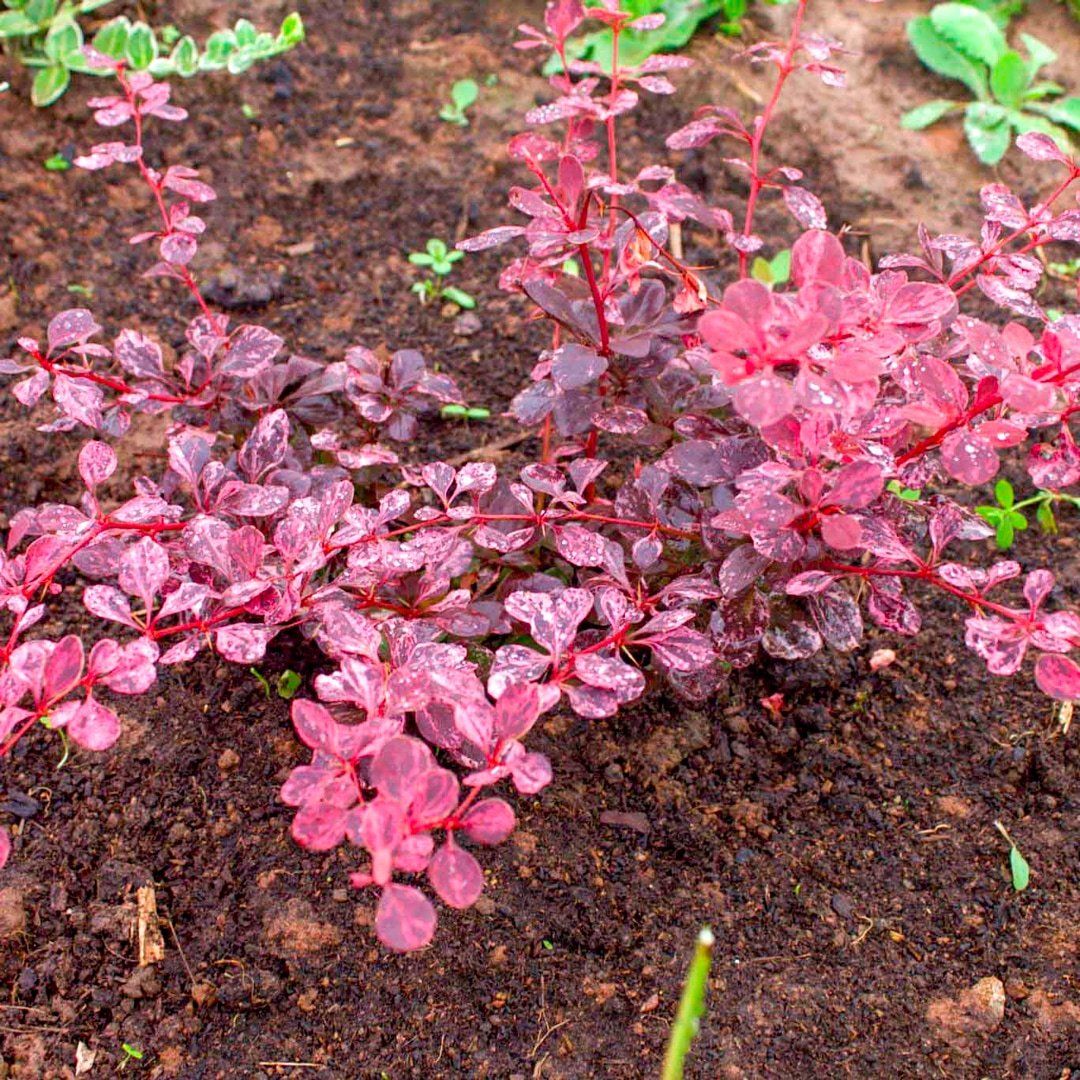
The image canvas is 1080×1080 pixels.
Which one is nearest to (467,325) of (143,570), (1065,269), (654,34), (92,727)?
(654,34)

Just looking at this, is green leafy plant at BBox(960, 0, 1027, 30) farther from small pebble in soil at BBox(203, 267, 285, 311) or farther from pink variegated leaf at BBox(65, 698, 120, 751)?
pink variegated leaf at BBox(65, 698, 120, 751)

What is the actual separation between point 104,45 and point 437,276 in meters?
1.05

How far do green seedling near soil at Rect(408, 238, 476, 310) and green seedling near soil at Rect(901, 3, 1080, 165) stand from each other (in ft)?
4.48

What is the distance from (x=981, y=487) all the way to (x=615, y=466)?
78 cm

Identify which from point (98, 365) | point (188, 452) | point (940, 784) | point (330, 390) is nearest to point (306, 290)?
point (98, 365)

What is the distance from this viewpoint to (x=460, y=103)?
10.1 ft

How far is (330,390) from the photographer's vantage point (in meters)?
1.88

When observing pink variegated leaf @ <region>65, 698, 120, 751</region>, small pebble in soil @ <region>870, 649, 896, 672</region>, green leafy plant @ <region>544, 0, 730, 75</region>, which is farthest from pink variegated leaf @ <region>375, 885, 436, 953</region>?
green leafy plant @ <region>544, 0, 730, 75</region>

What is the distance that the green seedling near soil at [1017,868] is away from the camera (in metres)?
1.74

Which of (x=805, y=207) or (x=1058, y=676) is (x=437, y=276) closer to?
(x=805, y=207)

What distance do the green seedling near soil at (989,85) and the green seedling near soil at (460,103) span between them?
3.94 feet

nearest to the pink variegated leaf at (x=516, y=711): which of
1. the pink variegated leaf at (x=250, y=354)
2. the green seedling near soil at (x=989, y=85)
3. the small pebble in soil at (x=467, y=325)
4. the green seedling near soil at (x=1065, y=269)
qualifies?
the pink variegated leaf at (x=250, y=354)

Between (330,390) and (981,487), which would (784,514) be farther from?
(981,487)

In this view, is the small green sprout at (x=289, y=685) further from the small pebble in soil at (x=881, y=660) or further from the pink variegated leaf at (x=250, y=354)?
the small pebble in soil at (x=881, y=660)
